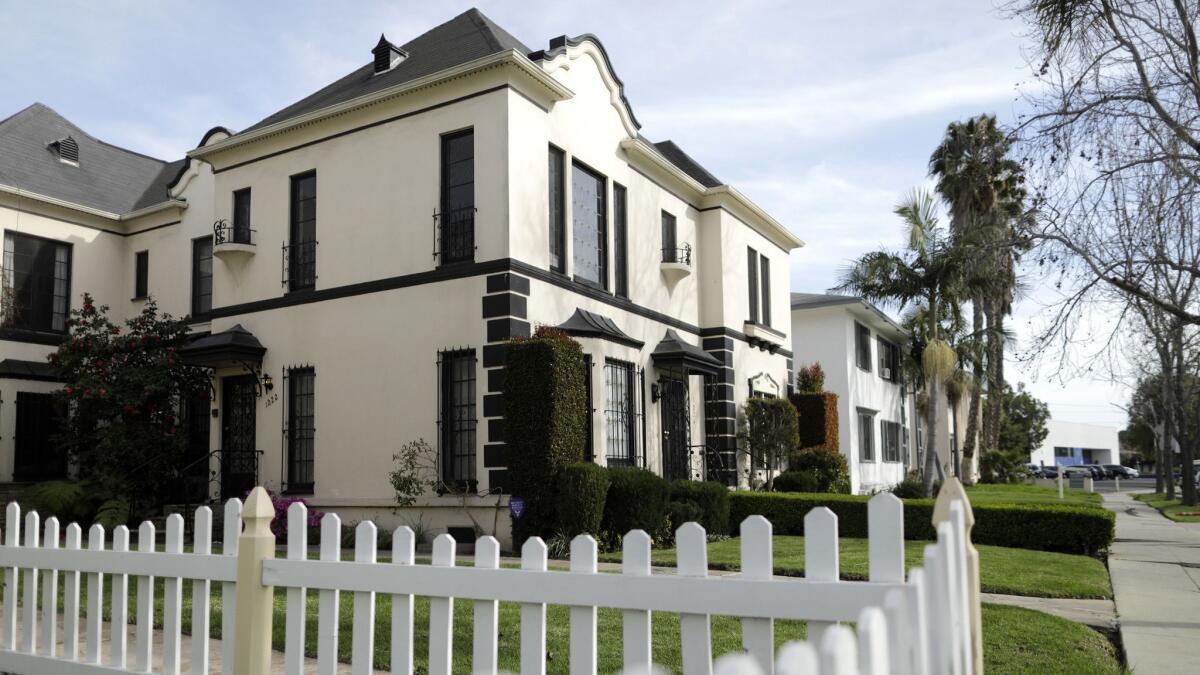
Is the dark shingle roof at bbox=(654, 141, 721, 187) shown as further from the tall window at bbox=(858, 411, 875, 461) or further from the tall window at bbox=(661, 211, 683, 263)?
the tall window at bbox=(858, 411, 875, 461)

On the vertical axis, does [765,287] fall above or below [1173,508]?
above

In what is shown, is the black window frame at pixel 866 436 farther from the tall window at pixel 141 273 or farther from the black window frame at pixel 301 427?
the tall window at pixel 141 273

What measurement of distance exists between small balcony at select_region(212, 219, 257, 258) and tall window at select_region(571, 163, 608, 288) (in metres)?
6.02

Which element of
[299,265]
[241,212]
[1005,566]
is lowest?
[1005,566]

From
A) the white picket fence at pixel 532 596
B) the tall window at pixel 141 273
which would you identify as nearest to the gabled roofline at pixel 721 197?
the tall window at pixel 141 273

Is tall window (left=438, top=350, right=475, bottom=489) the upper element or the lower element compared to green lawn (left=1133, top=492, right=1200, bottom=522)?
upper

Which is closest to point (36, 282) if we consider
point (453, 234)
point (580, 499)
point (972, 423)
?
point (453, 234)

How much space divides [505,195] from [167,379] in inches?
308

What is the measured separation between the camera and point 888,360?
35906 mm

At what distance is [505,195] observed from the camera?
14344 millimetres

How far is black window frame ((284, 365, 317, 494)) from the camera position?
16125 mm

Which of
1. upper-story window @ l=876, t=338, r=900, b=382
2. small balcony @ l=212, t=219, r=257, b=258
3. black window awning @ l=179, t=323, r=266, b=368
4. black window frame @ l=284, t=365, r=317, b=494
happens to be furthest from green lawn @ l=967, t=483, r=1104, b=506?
small balcony @ l=212, t=219, r=257, b=258

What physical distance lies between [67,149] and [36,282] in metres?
3.92

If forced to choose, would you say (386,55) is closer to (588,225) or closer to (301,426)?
(588,225)
